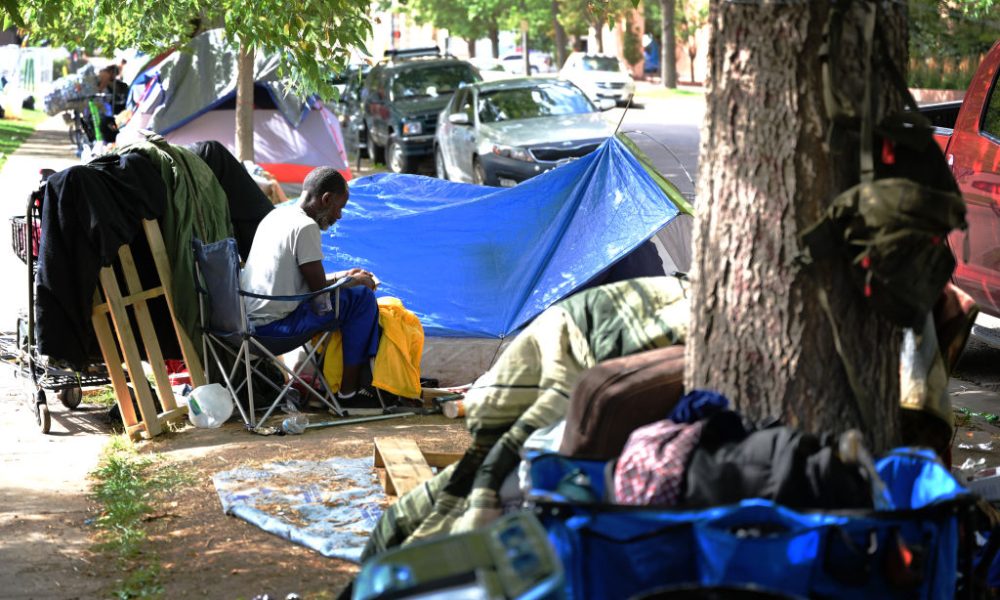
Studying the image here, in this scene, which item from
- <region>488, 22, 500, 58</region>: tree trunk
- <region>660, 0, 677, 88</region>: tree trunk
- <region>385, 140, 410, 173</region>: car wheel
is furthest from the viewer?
<region>488, 22, 500, 58</region>: tree trunk

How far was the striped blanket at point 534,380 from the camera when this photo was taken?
13.5 ft

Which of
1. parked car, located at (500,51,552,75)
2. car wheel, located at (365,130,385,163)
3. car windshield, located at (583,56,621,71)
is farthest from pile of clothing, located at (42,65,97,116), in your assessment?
parked car, located at (500,51,552,75)

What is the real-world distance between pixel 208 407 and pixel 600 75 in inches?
1408

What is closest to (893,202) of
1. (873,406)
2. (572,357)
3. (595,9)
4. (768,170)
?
(768,170)

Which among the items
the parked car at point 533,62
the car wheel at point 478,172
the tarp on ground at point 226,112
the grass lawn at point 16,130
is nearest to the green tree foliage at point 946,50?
the car wheel at point 478,172

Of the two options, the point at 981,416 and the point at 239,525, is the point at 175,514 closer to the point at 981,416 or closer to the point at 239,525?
the point at 239,525

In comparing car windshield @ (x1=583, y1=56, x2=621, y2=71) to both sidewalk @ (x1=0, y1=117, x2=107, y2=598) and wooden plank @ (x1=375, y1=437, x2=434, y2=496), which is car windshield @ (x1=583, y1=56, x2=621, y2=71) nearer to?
sidewalk @ (x1=0, y1=117, x2=107, y2=598)

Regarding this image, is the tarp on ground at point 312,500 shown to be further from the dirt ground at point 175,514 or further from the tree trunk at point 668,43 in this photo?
the tree trunk at point 668,43

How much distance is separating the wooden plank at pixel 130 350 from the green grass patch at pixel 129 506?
175 mm

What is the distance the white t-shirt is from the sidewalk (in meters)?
1.18

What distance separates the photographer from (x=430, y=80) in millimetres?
21750

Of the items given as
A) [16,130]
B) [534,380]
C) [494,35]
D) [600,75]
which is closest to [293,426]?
[534,380]

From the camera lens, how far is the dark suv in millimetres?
20469

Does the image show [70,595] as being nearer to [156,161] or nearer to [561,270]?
[156,161]
